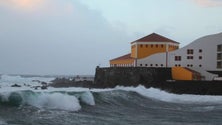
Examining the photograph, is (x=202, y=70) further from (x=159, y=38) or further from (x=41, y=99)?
(x=41, y=99)

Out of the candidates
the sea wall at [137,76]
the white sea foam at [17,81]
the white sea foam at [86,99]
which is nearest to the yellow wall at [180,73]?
the sea wall at [137,76]

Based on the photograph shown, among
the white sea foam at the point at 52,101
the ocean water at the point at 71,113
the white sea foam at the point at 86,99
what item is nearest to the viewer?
the ocean water at the point at 71,113

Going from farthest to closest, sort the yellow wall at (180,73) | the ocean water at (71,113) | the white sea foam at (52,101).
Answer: the yellow wall at (180,73) < the white sea foam at (52,101) < the ocean water at (71,113)

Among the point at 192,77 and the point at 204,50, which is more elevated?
the point at 204,50

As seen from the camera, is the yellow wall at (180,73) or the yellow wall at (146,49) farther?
the yellow wall at (146,49)

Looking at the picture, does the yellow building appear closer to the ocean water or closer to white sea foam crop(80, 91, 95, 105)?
the ocean water

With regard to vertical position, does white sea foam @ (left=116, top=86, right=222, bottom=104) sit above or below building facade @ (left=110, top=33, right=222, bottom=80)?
below

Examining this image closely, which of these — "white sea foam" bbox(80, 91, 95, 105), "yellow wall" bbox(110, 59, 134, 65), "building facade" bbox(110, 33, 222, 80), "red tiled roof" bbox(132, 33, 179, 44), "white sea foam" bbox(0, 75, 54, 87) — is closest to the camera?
"white sea foam" bbox(80, 91, 95, 105)

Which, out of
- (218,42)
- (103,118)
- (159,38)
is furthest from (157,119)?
(159,38)

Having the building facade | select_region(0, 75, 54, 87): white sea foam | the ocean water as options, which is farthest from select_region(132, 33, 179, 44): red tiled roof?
the ocean water

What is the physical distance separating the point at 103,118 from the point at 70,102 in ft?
12.0

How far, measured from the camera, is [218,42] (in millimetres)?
40219

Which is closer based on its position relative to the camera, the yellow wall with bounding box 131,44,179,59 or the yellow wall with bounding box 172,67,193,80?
the yellow wall with bounding box 172,67,193,80

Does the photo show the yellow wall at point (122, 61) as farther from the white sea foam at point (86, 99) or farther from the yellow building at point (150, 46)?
the white sea foam at point (86, 99)
